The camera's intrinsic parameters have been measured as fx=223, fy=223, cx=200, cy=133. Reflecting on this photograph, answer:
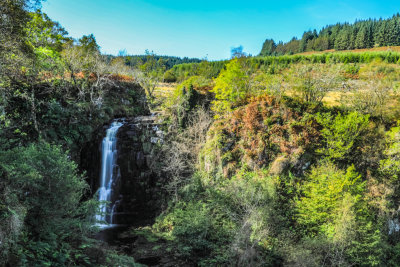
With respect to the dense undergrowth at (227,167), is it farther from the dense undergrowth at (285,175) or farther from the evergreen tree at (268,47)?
the evergreen tree at (268,47)

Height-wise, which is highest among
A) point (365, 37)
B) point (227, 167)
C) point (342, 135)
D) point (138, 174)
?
point (365, 37)

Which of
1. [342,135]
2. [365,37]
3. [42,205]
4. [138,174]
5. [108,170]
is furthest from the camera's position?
[365,37]

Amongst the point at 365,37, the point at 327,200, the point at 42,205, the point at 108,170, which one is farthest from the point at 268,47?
the point at 42,205

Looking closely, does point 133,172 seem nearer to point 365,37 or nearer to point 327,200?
point 327,200

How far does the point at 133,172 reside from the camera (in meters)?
24.9

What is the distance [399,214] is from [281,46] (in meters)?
115

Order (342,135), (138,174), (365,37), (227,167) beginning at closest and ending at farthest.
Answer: (342,135) → (227,167) → (138,174) → (365,37)

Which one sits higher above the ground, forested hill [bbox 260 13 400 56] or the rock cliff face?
forested hill [bbox 260 13 400 56]

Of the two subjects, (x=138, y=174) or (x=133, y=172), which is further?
(x=138, y=174)

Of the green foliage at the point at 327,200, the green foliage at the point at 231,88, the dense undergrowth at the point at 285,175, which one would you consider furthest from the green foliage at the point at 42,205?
the green foliage at the point at 231,88

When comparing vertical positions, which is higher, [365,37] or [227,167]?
[365,37]

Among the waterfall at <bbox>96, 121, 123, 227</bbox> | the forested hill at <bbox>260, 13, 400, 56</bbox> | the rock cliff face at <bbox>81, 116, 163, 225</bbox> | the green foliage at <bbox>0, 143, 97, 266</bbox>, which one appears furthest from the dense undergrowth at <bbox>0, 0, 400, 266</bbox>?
the forested hill at <bbox>260, 13, 400, 56</bbox>

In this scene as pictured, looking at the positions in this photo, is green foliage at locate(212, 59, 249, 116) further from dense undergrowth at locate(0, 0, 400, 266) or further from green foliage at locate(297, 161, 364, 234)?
green foliage at locate(297, 161, 364, 234)

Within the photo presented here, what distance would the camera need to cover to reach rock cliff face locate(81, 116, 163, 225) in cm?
2409
